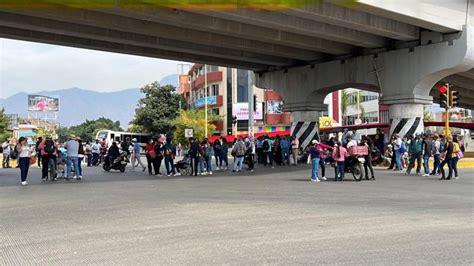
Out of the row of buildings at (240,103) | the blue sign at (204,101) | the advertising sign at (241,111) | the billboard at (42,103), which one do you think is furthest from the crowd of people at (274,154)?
the billboard at (42,103)

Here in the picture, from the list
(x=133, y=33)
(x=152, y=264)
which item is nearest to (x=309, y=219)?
(x=152, y=264)

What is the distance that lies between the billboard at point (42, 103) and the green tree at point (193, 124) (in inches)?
3215

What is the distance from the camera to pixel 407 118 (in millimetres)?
26203

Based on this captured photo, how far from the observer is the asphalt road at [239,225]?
6977mm

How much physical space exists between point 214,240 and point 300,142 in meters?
24.9

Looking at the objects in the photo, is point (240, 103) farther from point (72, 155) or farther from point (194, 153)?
point (72, 155)

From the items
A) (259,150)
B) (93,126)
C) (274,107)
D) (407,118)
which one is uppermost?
(274,107)

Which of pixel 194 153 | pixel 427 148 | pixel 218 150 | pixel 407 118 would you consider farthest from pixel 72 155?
pixel 407 118

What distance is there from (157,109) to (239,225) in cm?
6148

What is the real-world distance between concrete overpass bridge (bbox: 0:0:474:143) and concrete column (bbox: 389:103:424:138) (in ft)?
0.17

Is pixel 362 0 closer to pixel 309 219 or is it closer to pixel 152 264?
pixel 309 219

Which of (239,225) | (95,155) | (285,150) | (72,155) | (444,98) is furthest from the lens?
(95,155)

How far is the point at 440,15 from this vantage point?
22.0 metres

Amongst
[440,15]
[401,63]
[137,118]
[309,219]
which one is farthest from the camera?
[137,118]
